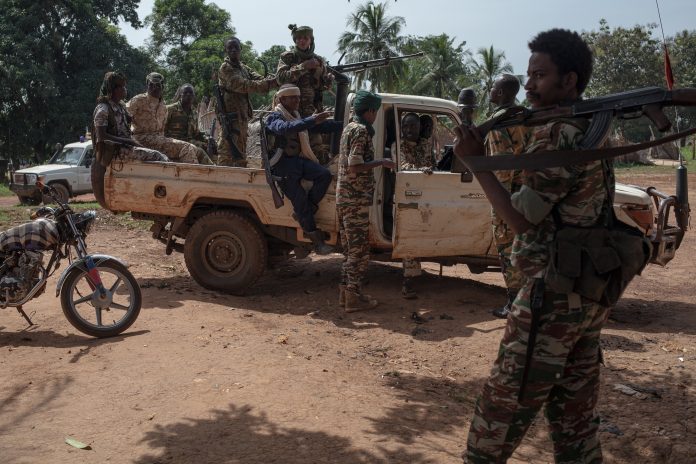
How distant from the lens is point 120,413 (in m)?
4.02

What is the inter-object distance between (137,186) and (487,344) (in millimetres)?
3958

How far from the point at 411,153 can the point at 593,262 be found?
15.5 feet

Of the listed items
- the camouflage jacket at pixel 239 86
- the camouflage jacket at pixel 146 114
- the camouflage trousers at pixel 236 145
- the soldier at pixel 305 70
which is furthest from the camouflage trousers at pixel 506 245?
the camouflage jacket at pixel 146 114

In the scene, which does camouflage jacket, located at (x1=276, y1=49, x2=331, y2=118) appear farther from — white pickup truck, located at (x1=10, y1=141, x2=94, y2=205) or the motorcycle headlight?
white pickup truck, located at (x1=10, y1=141, x2=94, y2=205)

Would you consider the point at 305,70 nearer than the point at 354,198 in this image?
No

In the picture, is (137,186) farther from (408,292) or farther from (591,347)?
(591,347)

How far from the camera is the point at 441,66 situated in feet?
141

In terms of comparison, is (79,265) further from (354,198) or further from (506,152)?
(506,152)

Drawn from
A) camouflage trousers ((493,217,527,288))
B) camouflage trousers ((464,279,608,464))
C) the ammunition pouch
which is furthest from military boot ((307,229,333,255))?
the ammunition pouch

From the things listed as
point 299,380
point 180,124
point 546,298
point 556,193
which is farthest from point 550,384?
point 180,124

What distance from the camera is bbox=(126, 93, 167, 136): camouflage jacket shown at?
7836 millimetres

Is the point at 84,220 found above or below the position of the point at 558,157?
below

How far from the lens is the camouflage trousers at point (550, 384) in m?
2.56

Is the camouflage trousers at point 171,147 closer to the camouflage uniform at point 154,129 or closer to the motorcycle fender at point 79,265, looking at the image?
the camouflage uniform at point 154,129
